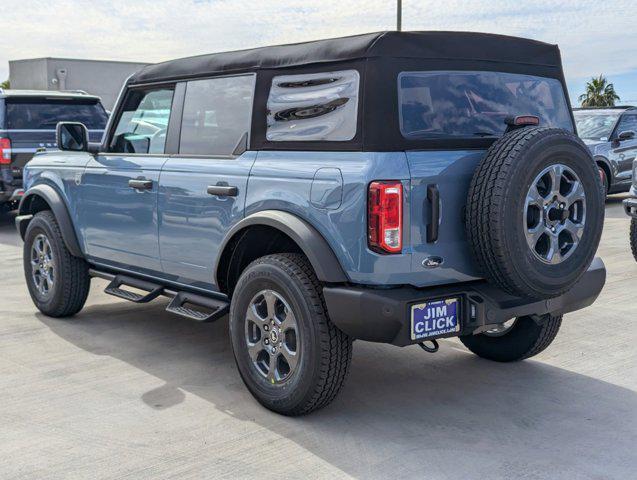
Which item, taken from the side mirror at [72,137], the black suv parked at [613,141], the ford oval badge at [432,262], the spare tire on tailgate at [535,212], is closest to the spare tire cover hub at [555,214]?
the spare tire on tailgate at [535,212]

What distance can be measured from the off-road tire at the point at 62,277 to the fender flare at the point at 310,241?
240 cm

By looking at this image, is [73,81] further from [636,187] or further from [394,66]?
[394,66]

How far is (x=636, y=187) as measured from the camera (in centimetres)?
799

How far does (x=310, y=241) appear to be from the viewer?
400 cm

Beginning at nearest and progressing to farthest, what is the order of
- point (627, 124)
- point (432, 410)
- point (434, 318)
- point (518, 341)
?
point (434, 318)
point (432, 410)
point (518, 341)
point (627, 124)

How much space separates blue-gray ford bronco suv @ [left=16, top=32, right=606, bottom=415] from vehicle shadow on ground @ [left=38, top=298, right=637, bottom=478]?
0.22m

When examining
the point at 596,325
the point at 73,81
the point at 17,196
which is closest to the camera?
the point at 596,325

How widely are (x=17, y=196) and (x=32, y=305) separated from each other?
506cm

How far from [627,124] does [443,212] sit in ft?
39.1

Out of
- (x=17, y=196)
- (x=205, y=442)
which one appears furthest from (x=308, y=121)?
(x=17, y=196)

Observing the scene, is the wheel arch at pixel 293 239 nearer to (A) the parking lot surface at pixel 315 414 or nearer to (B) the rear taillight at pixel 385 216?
(B) the rear taillight at pixel 385 216

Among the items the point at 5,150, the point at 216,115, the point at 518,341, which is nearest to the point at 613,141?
the point at 5,150

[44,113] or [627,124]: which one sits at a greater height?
[44,113]

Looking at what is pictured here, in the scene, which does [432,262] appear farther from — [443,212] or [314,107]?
Answer: [314,107]
